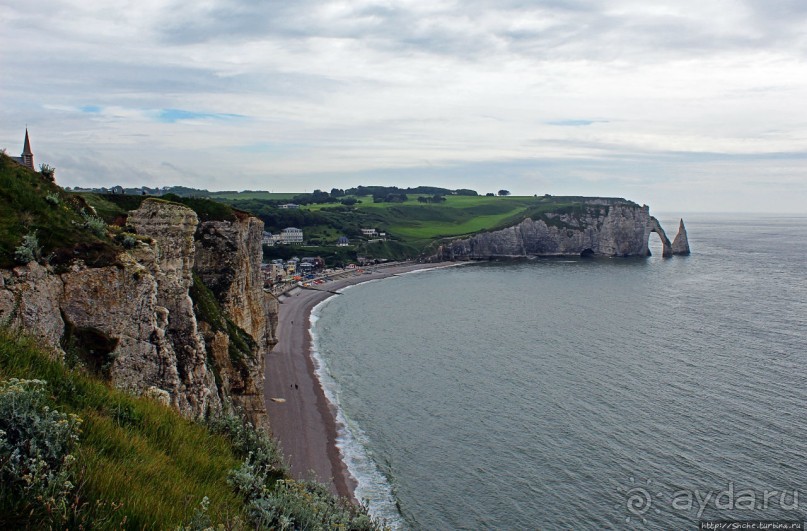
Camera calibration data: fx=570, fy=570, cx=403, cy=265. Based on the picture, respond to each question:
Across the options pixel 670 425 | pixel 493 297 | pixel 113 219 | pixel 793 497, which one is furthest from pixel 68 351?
pixel 493 297

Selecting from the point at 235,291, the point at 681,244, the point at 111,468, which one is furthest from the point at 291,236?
the point at 111,468

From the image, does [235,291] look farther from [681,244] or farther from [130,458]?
[681,244]

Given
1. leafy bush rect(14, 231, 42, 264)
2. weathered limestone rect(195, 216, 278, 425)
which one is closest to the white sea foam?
weathered limestone rect(195, 216, 278, 425)

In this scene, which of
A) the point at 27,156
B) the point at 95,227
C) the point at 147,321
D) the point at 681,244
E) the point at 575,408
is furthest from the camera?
the point at 681,244

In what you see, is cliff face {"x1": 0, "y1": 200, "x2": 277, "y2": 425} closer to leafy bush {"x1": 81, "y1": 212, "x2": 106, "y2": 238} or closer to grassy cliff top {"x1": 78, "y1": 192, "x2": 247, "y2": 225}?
leafy bush {"x1": 81, "y1": 212, "x2": 106, "y2": 238}

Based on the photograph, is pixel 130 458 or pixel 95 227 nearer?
pixel 130 458

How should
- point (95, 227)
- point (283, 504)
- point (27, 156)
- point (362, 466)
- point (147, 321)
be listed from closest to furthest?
point (283, 504)
point (147, 321)
point (95, 227)
point (27, 156)
point (362, 466)

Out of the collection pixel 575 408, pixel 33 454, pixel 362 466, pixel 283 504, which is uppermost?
pixel 33 454
